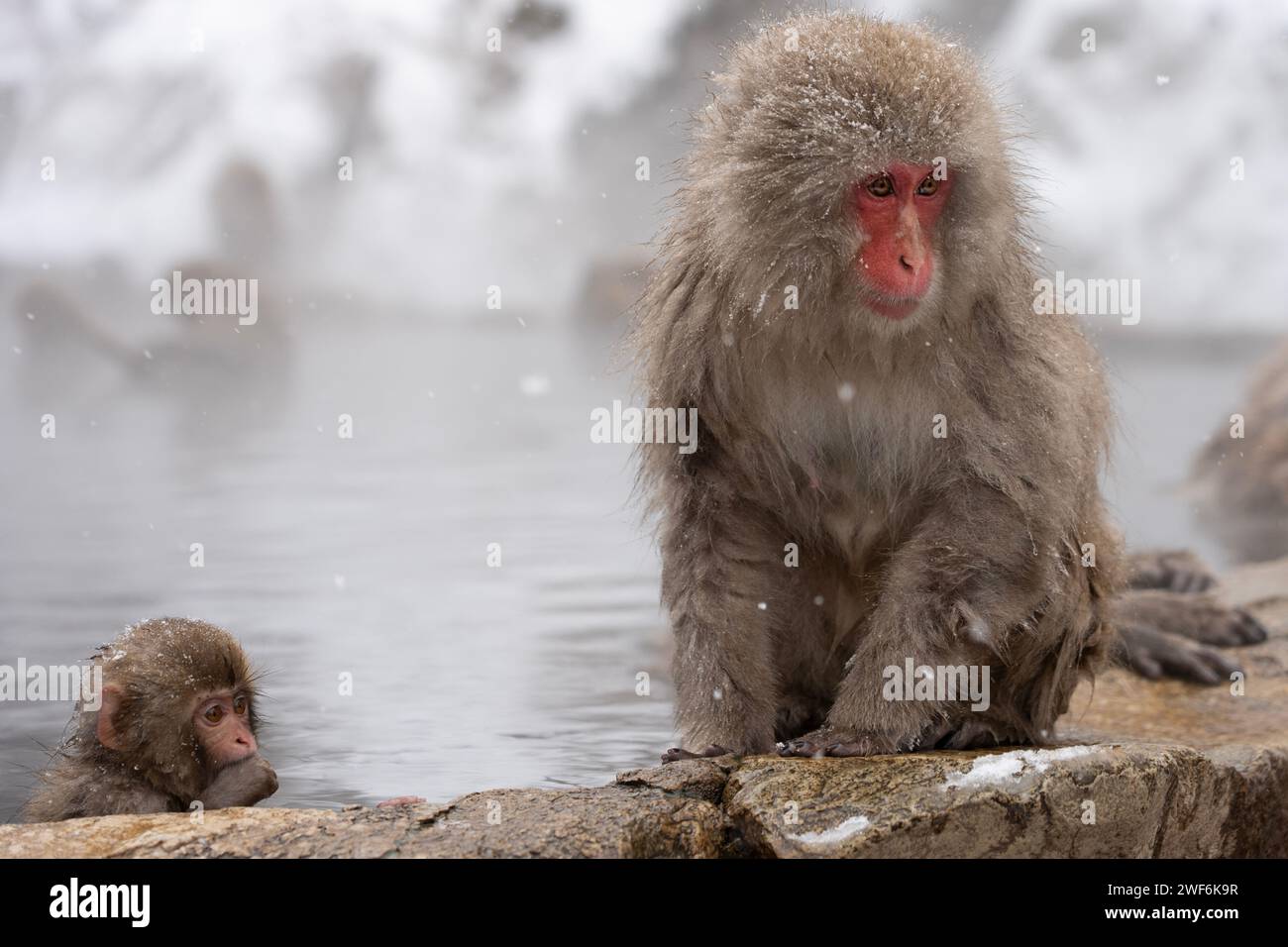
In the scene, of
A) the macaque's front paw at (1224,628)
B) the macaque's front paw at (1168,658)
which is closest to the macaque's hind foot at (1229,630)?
the macaque's front paw at (1224,628)

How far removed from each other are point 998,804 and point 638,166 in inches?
132

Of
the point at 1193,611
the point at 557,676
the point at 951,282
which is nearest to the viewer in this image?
the point at 951,282

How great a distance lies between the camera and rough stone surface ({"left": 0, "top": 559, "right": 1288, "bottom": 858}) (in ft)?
12.4

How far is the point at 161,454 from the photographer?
1327 cm

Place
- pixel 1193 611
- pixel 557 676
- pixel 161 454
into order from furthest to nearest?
pixel 161 454 → pixel 557 676 → pixel 1193 611

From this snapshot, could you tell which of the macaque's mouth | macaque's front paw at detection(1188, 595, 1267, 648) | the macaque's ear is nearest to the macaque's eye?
the macaque's mouth

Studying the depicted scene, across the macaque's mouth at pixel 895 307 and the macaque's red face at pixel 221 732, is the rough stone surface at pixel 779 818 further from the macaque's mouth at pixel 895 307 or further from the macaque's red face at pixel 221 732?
the macaque's mouth at pixel 895 307

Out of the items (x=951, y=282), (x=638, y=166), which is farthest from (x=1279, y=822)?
(x=638, y=166)

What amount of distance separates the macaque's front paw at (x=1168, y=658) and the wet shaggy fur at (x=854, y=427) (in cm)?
163

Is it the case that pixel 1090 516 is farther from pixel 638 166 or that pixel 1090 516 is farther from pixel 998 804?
pixel 638 166

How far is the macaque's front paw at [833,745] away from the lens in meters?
4.30

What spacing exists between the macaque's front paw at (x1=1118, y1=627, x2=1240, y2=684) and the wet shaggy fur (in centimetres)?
163

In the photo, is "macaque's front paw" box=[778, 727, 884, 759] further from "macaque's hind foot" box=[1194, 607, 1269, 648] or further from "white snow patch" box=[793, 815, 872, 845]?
"macaque's hind foot" box=[1194, 607, 1269, 648]

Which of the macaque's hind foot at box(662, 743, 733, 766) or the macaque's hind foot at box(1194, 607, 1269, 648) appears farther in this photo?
the macaque's hind foot at box(1194, 607, 1269, 648)
